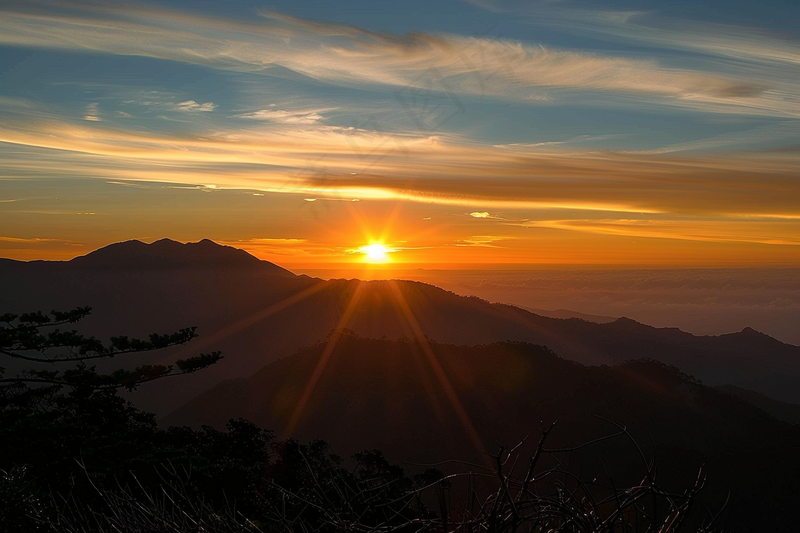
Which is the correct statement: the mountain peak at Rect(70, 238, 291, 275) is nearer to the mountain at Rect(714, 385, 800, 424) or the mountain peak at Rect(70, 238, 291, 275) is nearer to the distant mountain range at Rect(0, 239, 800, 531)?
the distant mountain range at Rect(0, 239, 800, 531)

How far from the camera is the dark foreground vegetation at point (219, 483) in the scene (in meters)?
3.70

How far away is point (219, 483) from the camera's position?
49.2 feet

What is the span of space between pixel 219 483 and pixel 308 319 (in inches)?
5187

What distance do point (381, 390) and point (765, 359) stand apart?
404 ft

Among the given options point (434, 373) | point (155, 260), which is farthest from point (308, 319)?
point (155, 260)

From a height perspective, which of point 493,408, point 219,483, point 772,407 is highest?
point 219,483

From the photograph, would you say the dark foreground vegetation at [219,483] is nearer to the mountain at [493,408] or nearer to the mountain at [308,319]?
the mountain at [493,408]

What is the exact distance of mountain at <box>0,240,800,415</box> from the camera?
138000 millimetres

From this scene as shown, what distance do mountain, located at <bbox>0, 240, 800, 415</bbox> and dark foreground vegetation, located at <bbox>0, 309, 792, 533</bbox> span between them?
99.5m

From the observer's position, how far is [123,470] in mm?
13969

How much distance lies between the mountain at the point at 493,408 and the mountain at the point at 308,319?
3778cm

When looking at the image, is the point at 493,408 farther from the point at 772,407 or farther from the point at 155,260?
the point at 155,260

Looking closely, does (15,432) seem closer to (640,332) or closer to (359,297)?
(359,297)

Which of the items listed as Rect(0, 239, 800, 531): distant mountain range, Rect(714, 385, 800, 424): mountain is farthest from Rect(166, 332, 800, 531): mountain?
Rect(714, 385, 800, 424): mountain
